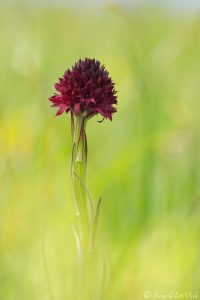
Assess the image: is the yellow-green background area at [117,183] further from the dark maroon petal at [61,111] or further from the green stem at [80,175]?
the dark maroon petal at [61,111]

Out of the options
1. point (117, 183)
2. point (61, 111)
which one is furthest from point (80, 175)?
point (117, 183)

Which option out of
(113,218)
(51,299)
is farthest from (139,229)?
(51,299)

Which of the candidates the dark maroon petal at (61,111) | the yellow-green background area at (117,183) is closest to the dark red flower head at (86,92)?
the dark maroon petal at (61,111)

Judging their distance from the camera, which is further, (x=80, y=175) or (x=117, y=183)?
(x=117, y=183)

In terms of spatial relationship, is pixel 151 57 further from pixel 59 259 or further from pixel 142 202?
pixel 59 259

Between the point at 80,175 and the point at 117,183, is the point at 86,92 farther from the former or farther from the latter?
the point at 117,183

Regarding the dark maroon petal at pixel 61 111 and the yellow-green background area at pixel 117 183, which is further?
the yellow-green background area at pixel 117 183
